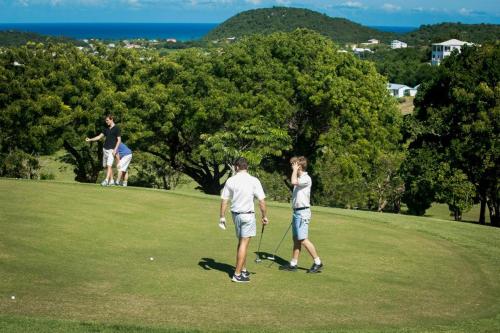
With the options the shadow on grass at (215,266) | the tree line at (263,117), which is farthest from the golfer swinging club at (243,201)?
the tree line at (263,117)

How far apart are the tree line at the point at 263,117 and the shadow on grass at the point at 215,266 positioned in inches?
1030

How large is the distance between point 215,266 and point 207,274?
29.7 inches

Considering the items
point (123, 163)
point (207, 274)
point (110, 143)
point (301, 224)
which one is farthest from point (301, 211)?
point (123, 163)

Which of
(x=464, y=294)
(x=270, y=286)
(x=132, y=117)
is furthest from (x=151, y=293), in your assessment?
(x=132, y=117)

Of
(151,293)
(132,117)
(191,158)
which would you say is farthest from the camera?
(191,158)

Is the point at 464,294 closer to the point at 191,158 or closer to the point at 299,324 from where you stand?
the point at 299,324

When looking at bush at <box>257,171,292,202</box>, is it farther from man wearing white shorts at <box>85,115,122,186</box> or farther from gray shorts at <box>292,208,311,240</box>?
gray shorts at <box>292,208,311,240</box>

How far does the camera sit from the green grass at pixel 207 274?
1062 centimetres

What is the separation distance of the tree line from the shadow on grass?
26169mm

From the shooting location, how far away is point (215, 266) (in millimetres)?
14016

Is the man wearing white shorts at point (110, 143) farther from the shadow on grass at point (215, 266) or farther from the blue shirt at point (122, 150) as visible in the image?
the shadow on grass at point (215, 266)

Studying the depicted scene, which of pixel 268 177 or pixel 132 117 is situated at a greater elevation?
pixel 132 117

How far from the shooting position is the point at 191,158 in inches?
1924

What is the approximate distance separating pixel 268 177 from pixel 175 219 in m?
28.3
